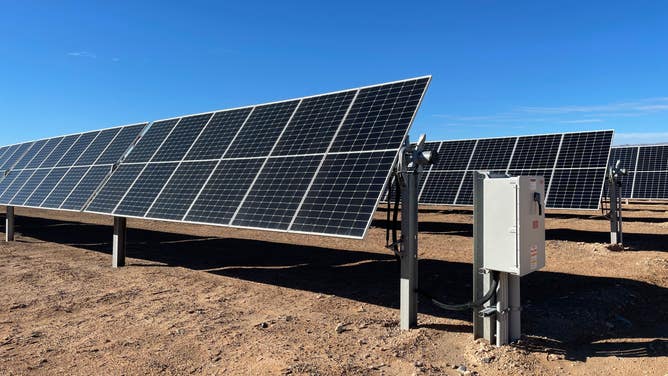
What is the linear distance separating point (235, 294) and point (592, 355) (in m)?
6.82

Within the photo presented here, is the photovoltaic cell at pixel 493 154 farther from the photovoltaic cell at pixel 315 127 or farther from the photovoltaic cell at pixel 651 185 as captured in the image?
the photovoltaic cell at pixel 315 127

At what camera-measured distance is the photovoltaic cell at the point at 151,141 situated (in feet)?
48.4

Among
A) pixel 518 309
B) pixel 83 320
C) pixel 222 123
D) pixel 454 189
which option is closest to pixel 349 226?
pixel 518 309

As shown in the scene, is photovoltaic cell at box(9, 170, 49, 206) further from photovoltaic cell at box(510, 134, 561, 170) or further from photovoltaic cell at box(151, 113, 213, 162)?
photovoltaic cell at box(510, 134, 561, 170)

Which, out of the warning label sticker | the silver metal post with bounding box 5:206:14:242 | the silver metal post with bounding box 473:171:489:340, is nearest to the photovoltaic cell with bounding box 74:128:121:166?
the silver metal post with bounding box 5:206:14:242

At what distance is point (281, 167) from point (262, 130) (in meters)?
2.26

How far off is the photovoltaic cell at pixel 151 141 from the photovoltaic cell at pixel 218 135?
2.13 meters

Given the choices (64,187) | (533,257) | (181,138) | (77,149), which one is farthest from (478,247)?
(77,149)

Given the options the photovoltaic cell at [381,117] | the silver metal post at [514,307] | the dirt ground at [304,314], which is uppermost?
the photovoltaic cell at [381,117]

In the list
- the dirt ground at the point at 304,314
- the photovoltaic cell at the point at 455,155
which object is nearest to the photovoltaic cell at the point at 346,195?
the dirt ground at the point at 304,314

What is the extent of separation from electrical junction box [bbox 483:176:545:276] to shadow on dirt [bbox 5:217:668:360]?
123cm

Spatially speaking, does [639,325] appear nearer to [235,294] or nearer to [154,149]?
[235,294]

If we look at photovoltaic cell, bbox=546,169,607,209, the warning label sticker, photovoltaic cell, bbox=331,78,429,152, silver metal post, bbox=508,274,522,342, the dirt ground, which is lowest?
A: the dirt ground

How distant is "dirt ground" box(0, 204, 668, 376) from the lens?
6.04m
